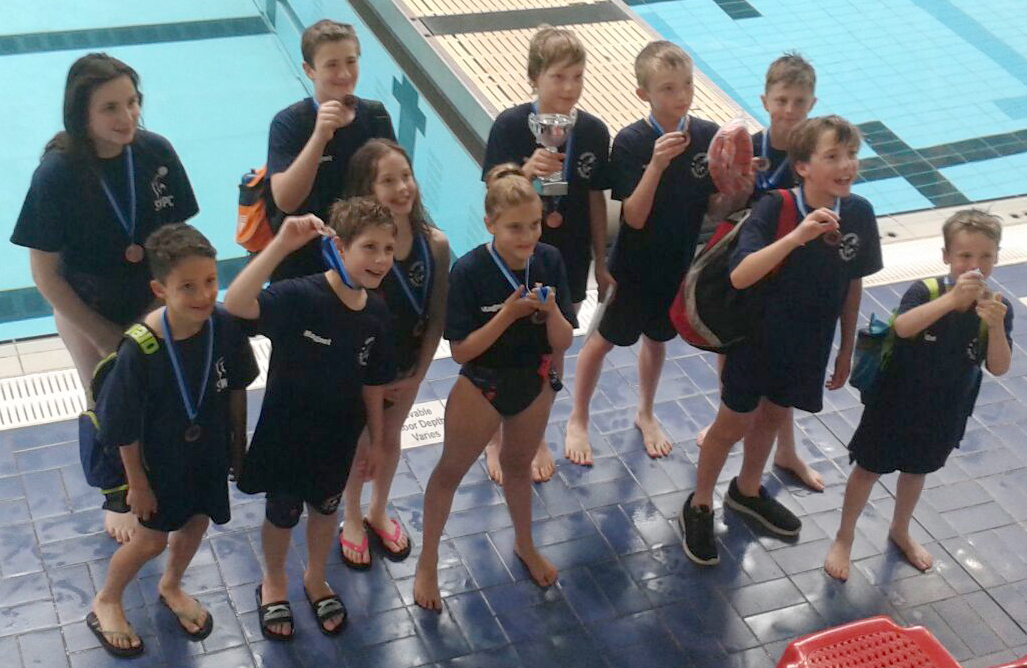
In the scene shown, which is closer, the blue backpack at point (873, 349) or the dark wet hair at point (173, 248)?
the dark wet hair at point (173, 248)

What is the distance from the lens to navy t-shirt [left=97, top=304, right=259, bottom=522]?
3.26 m

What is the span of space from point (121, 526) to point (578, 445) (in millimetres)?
1763

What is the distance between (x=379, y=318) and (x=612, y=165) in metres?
1.15

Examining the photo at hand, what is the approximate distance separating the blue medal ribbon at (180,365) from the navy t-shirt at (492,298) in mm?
705

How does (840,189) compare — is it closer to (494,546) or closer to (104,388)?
(494,546)

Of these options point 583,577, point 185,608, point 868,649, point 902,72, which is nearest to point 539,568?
point 583,577

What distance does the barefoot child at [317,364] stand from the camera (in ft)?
11.0

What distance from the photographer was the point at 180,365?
10.9 feet

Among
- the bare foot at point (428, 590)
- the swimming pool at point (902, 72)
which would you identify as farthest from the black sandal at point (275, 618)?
the swimming pool at point (902, 72)

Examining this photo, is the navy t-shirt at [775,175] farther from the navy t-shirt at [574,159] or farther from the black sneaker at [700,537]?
the black sneaker at [700,537]

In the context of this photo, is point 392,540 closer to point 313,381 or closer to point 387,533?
point 387,533

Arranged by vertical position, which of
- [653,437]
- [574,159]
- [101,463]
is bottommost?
[653,437]

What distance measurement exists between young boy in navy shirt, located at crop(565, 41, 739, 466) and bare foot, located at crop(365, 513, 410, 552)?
3.51 ft

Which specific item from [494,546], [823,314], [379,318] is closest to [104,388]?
[379,318]
